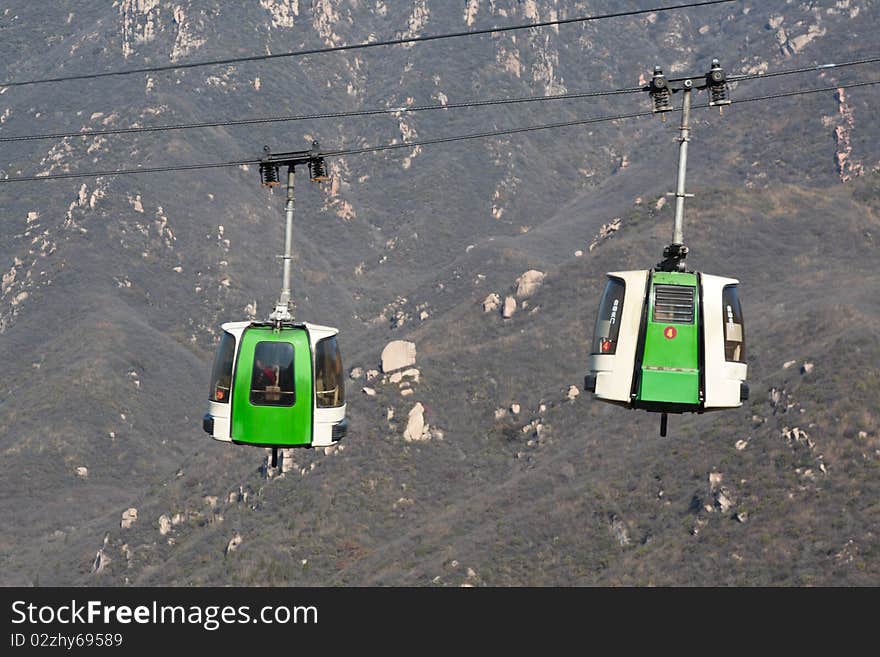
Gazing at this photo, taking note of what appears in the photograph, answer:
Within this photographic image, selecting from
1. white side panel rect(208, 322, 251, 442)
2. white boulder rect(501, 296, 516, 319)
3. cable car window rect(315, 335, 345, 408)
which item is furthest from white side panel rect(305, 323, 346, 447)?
white boulder rect(501, 296, 516, 319)

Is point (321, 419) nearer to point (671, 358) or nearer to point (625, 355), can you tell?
point (625, 355)

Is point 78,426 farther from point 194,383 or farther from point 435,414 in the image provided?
point 435,414

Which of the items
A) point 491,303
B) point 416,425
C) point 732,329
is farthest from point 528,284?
point 732,329

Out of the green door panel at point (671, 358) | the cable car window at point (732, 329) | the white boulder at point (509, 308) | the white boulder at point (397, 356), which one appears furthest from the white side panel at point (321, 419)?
the white boulder at point (509, 308)

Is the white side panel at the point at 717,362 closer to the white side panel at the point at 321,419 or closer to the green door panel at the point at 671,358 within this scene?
the green door panel at the point at 671,358

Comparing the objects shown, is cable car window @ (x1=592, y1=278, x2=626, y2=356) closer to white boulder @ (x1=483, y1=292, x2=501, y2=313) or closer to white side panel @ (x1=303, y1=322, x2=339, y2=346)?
white side panel @ (x1=303, y1=322, x2=339, y2=346)

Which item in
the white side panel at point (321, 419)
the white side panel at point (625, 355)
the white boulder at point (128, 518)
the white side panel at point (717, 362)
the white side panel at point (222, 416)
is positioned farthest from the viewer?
the white boulder at point (128, 518)

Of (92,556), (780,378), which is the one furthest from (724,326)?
(92,556)

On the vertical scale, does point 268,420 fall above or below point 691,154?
below
